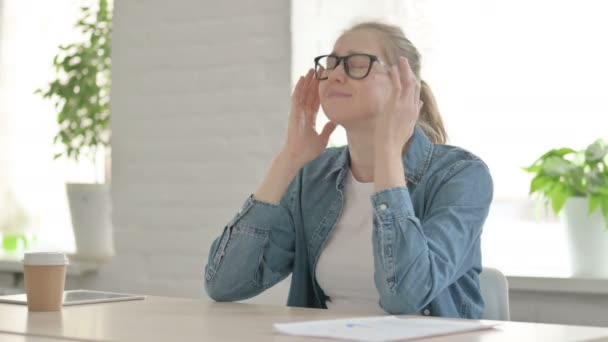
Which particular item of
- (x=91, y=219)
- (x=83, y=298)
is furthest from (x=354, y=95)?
(x=91, y=219)

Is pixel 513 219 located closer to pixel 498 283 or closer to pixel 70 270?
pixel 498 283

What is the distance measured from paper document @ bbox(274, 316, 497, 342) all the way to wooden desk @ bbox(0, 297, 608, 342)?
0.08ft

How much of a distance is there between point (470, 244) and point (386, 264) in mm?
198

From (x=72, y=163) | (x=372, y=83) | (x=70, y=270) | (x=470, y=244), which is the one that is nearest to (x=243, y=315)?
(x=470, y=244)

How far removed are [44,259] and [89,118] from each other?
2.01 m

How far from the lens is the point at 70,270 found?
10.8ft

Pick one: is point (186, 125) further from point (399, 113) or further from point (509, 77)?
point (399, 113)

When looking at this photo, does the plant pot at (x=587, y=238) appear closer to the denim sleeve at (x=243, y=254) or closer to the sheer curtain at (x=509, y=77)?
the sheer curtain at (x=509, y=77)

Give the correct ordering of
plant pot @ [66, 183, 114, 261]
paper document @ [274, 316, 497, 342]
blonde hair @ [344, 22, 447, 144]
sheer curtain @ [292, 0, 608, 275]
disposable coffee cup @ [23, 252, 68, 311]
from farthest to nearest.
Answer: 1. plant pot @ [66, 183, 114, 261]
2. sheer curtain @ [292, 0, 608, 275]
3. blonde hair @ [344, 22, 447, 144]
4. disposable coffee cup @ [23, 252, 68, 311]
5. paper document @ [274, 316, 497, 342]

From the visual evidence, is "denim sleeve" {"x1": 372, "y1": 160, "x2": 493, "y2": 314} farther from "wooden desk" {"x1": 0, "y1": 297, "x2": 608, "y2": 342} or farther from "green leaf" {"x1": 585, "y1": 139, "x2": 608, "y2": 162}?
"green leaf" {"x1": 585, "y1": 139, "x2": 608, "y2": 162}

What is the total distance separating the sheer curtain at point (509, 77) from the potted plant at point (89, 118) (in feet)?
3.32

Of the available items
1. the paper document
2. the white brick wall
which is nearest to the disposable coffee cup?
the paper document

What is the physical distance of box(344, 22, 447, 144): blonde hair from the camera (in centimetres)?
200

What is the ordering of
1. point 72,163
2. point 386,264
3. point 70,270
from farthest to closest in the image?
point 72,163, point 70,270, point 386,264
